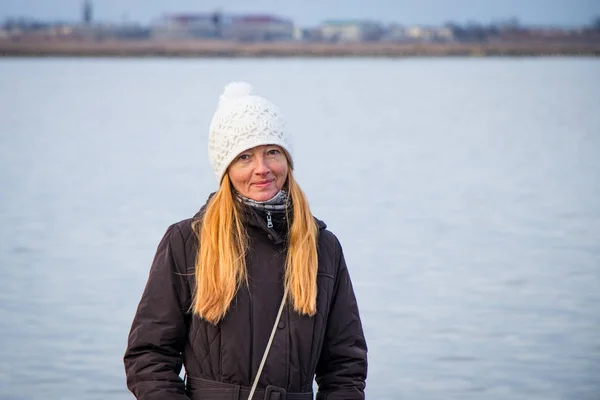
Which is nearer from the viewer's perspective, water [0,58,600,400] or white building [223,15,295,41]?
water [0,58,600,400]

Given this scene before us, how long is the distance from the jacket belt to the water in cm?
358

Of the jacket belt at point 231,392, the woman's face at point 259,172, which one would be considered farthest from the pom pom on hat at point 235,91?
the jacket belt at point 231,392

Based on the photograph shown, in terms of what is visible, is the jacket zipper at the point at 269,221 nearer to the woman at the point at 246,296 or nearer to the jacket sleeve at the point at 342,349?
the woman at the point at 246,296

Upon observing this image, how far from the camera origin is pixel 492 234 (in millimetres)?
11625

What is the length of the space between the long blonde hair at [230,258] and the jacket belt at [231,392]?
0.15 metres

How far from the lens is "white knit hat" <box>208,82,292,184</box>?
296 cm

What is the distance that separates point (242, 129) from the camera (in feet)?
9.72

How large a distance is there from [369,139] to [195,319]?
23598 millimetres

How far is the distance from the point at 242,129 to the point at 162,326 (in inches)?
Answer: 20.1

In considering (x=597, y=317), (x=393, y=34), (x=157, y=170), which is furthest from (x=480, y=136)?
(x=393, y=34)

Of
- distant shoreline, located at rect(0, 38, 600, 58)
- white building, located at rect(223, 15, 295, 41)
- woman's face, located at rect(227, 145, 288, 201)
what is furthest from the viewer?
white building, located at rect(223, 15, 295, 41)

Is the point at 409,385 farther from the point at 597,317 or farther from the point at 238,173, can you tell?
the point at 238,173

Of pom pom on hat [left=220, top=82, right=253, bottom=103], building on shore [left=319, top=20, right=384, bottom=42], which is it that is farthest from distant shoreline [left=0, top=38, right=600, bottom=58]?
pom pom on hat [left=220, top=82, right=253, bottom=103]

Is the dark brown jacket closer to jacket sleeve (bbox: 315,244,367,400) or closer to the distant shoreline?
jacket sleeve (bbox: 315,244,367,400)
